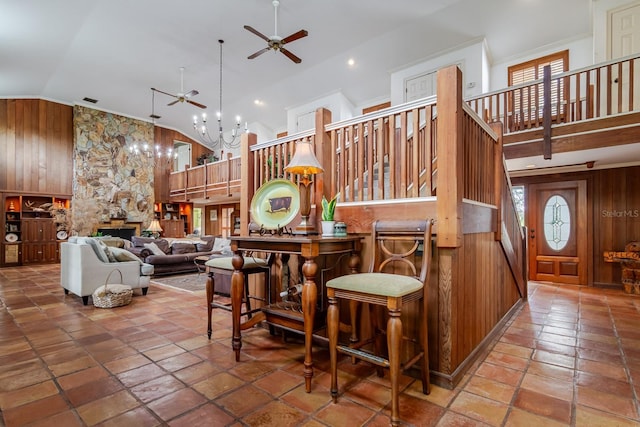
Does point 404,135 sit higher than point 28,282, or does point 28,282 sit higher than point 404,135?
point 404,135

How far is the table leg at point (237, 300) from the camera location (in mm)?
2468

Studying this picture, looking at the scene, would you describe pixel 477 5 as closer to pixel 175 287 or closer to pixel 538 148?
pixel 538 148

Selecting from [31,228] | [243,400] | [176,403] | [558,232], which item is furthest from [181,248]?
[558,232]

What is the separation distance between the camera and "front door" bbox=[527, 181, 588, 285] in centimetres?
590

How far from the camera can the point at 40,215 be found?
30.5ft

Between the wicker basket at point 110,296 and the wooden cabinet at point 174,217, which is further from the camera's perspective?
the wooden cabinet at point 174,217

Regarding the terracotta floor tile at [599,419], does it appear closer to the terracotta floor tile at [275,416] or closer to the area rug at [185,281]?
the terracotta floor tile at [275,416]

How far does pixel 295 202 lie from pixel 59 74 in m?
9.37

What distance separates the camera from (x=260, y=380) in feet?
7.03

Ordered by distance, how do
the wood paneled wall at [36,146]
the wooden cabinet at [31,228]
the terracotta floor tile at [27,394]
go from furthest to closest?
1. the wood paneled wall at [36,146]
2. the wooden cabinet at [31,228]
3. the terracotta floor tile at [27,394]

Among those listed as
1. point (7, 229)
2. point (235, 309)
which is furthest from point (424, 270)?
point (7, 229)

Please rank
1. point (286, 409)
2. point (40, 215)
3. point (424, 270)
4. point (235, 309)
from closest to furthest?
point (286, 409) → point (424, 270) → point (235, 309) → point (40, 215)

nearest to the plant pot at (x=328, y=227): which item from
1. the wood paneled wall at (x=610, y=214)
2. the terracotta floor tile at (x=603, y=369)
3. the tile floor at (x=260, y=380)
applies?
the tile floor at (x=260, y=380)

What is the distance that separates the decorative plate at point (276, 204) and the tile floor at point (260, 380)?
3.65 ft
